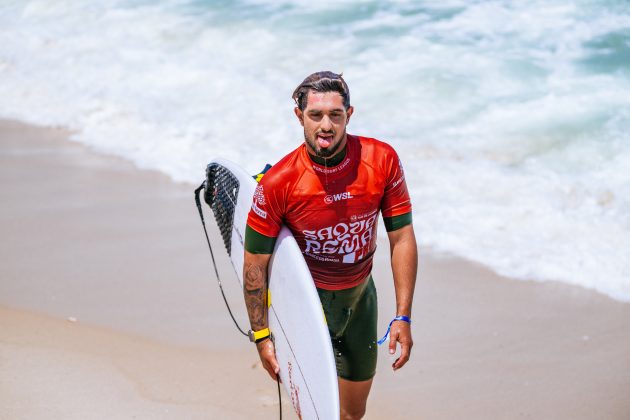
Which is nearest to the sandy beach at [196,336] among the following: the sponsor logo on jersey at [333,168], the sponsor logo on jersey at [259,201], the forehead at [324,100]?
the sponsor logo on jersey at [259,201]

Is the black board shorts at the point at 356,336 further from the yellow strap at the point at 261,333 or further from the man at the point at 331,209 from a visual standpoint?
the yellow strap at the point at 261,333

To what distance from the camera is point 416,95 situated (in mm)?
9305

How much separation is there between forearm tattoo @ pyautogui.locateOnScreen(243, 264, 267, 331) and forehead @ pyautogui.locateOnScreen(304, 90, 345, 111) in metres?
0.64

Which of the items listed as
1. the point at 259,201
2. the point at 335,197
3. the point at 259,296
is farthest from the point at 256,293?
the point at 335,197

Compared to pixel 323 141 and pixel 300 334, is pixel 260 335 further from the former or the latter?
pixel 323 141

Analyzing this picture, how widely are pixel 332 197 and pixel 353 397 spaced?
980mm

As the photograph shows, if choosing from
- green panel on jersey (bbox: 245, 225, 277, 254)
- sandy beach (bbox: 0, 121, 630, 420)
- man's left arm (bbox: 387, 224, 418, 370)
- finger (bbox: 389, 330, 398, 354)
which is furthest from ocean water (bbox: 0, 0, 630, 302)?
green panel on jersey (bbox: 245, 225, 277, 254)

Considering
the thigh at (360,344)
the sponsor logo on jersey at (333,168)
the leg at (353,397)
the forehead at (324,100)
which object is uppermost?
the forehead at (324,100)

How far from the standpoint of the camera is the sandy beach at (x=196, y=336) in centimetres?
390

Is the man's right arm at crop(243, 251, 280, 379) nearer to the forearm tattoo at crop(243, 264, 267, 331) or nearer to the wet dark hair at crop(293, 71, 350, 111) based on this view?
the forearm tattoo at crop(243, 264, 267, 331)

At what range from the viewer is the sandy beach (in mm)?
3898

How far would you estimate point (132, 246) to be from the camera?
18.2 feet

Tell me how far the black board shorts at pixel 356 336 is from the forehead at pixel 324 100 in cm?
84

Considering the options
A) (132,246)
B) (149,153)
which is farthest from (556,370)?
(149,153)
